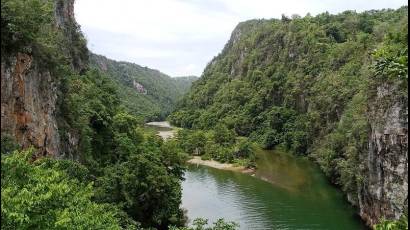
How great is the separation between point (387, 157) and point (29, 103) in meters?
24.4

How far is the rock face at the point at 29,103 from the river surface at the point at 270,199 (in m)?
17.3

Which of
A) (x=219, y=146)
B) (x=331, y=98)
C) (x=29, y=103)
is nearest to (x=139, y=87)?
(x=219, y=146)

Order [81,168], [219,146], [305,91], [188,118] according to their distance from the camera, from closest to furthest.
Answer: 1. [81,168]
2. [219,146]
3. [305,91]
4. [188,118]

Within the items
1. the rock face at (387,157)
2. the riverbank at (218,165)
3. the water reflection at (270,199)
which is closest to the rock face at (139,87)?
the riverbank at (218,165)

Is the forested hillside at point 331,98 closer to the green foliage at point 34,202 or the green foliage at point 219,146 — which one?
the green foliage at point 219,146

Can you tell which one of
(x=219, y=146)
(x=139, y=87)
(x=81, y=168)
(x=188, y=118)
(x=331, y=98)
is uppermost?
(x=139, y=87)

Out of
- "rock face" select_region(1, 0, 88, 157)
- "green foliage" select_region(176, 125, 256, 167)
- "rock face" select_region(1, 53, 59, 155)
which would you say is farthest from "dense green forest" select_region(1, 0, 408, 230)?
"rock face" select_region(1, 53, 59, 155)

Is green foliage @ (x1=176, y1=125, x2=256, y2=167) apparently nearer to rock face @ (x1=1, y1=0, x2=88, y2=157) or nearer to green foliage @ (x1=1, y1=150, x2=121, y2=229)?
rock face @ (x1=1, y1=0, x2=88, y2=157)

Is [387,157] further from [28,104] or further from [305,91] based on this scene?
[305,91]

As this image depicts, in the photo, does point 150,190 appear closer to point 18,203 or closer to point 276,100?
point 18,203

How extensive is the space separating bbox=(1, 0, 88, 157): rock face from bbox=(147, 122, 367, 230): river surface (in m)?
17.3

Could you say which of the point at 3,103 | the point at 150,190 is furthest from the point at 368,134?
the point at 3,103

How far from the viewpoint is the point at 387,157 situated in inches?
1435

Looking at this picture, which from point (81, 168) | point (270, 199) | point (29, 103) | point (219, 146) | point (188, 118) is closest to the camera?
point (29, 103)
